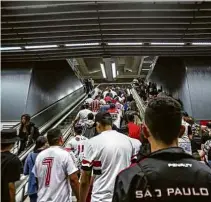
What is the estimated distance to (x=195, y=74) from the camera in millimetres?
14547

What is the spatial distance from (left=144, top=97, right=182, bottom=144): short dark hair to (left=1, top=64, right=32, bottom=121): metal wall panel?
12.6 metres

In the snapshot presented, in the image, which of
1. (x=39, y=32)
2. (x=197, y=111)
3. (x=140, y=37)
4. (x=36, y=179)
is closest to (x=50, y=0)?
(x=39, y=32)

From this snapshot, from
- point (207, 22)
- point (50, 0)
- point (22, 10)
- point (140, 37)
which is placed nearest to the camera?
point (50, 0)

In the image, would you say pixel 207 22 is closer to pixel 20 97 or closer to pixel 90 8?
pixel 90 8

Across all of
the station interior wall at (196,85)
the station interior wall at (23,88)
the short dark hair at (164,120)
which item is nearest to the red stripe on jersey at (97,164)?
the short dark hair at (164,120)

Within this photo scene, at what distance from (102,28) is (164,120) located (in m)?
9.57

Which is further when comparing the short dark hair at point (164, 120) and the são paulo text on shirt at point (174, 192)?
the short dark hair at point (164, 120)

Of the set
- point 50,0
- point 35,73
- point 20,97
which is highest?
point 50,0

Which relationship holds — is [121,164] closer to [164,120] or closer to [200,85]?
[164,120]

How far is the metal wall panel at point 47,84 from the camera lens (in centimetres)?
1476

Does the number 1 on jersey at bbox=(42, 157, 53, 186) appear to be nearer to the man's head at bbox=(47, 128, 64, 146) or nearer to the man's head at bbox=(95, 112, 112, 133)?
the man's head at bbox=(47, 128, 64, 146)

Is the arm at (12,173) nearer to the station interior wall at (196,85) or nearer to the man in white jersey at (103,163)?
the man in white jersey at (103,163)

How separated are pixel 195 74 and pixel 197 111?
5.41ft

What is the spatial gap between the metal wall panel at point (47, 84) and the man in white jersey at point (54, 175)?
10.7m
